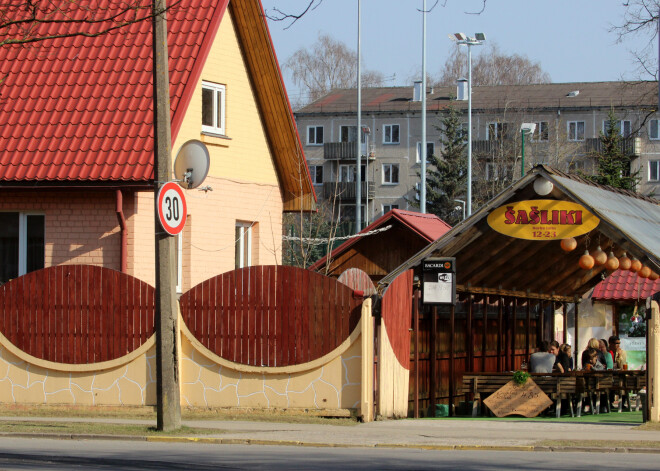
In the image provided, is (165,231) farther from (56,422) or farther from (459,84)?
(459,84)

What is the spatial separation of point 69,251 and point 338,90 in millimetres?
77201

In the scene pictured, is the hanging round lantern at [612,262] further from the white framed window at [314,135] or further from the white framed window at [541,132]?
the white framed window at [314,135]

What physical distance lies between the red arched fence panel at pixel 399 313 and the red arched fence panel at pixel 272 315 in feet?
1.86

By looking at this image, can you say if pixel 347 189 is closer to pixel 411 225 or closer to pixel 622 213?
pixel 411 225

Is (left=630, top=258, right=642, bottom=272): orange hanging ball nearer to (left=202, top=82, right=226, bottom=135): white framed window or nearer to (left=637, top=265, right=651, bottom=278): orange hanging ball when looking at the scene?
(left=637, top=265, right=651, bottom=278): orange hanging ball

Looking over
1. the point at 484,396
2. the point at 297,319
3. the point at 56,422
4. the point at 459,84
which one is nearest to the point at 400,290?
the point at 297,319

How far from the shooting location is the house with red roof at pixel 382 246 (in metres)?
36.0

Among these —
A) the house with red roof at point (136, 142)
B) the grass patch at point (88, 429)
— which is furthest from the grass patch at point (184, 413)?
the house with red roof at point (136, 142)

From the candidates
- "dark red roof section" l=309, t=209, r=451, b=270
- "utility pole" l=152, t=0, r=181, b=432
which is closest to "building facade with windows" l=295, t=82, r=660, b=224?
"dark red roof section" l=309, t=209, r=451, b=270

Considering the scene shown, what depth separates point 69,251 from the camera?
20.4 m

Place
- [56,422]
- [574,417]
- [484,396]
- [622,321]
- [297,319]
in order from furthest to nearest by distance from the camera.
Answer: [622,321] → [484,396] → [574,417] → [297,319] → [56,422]

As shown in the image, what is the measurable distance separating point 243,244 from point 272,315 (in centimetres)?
694

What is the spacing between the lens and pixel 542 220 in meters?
18.5

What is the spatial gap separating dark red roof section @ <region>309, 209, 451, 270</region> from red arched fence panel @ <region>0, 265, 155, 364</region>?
16.0m
